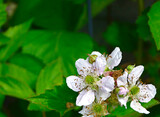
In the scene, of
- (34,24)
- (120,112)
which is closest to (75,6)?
(34,24)

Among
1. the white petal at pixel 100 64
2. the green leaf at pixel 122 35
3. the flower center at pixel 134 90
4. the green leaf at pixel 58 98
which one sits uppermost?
the green leaf at pixel 122 35

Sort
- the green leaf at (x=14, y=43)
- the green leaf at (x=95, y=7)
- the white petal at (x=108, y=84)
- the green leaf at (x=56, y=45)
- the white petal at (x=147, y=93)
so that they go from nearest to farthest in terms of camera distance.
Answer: the white petal at (x=108, y=84) < the white petal at (x=147, y=93) < the green leaf at (x=14, y=43) < the green leaf at (x=56, y=45) < the green leaf at (x=95, y=7)

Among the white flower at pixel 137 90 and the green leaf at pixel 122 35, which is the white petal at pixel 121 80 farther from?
the green leaf at pixel 122 35

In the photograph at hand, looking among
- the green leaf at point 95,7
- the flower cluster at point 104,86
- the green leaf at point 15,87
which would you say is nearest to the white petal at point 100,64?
the flower cluster at point 104,86

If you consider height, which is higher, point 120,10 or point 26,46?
point 120,10

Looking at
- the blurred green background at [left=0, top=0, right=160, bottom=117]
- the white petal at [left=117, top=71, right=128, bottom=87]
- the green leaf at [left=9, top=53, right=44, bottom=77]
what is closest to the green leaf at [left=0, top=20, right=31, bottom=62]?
the blurred green background at [left=0, top=0, right=160, bottom=117]

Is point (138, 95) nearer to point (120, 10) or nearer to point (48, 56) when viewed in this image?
point (48, 56)
